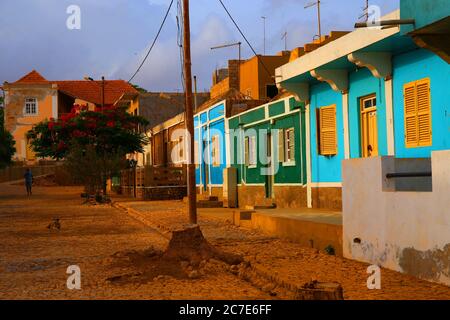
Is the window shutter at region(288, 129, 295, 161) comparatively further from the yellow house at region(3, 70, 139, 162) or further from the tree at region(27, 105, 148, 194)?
the yellow house at region(3, 70, 139, 162)

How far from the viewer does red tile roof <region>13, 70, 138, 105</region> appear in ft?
222

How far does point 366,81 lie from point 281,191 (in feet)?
20.4

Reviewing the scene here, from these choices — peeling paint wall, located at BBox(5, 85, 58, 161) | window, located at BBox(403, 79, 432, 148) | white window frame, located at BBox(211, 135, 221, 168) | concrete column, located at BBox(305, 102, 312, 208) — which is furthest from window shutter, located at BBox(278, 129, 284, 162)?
peeling paint wall, located at BBox(5, 85, 58, 161)

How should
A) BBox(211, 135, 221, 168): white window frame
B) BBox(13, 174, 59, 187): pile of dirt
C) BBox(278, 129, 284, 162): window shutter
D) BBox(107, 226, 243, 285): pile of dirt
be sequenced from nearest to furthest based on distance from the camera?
1. BBox(107, 226, 243, 285): pile of dirt
2. BBox(278, 129, 284, 162): window shutter
3. BBox(211, 135, 221, 168): white window frame
4. BBox(13, 174, 59, 187): pile of dirt

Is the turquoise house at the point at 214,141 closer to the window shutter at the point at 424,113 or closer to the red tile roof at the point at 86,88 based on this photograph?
the window shutter at the point at 424,113

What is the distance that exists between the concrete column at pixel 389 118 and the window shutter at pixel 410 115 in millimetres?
495

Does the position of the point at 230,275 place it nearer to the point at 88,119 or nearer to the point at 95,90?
the point at 88,119

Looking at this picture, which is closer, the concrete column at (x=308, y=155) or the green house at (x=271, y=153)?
the concrete column at (x=308, y=155)

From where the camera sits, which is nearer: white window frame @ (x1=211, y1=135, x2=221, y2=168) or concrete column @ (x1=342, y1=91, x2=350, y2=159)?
concrete column @ (x1=342, y1=91, x2=350, y2=159)

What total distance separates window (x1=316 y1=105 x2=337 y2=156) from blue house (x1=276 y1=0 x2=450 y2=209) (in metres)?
0.03

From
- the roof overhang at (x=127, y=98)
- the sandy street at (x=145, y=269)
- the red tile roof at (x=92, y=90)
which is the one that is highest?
the red tile roof at (x=92, y=90)

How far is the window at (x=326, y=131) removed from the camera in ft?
55.7

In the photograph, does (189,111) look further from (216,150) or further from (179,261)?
(216,150)

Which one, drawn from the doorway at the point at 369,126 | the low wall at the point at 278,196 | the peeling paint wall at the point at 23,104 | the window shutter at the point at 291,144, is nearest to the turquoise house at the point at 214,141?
the low wall at the point at 278,196
